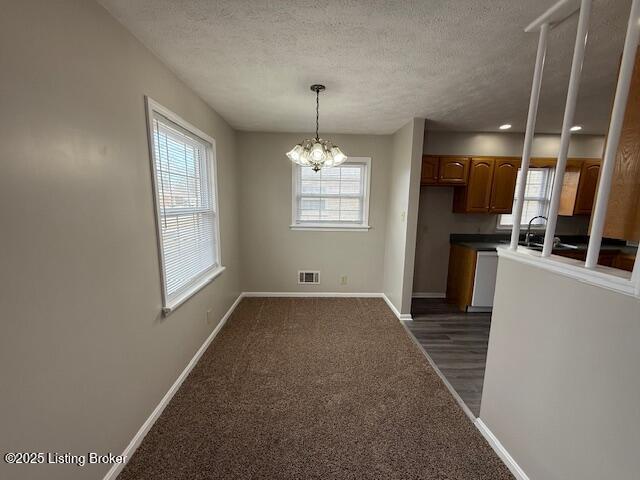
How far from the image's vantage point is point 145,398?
66.6 inches

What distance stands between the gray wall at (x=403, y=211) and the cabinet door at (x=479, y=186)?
1.04 m

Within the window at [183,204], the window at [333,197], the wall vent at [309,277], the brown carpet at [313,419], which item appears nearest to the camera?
the brown carpet at [313,419]

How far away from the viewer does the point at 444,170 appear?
3643mm

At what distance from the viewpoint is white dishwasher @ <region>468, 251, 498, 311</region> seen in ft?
11.4

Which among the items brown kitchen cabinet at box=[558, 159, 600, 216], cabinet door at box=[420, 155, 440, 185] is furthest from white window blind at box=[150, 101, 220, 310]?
brown kitchen cabinet at box=[558, 159, 600, 216]

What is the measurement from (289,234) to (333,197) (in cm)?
87

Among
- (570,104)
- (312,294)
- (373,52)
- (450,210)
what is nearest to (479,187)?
(450,210)

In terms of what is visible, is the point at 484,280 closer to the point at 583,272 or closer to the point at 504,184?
the point at 504,184

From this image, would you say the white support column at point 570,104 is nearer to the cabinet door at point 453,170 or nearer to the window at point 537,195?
the cabinet door at point 453,170

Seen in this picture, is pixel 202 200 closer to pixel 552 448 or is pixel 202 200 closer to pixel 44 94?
pixel 44 94

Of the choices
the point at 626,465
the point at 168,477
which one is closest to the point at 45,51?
the point at 168,477

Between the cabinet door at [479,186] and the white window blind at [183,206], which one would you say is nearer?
the white window blind at [183,206]

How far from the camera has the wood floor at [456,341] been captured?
7.30ft

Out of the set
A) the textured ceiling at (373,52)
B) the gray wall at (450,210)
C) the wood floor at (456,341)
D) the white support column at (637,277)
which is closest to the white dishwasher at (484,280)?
the wood floor at (456,341)
